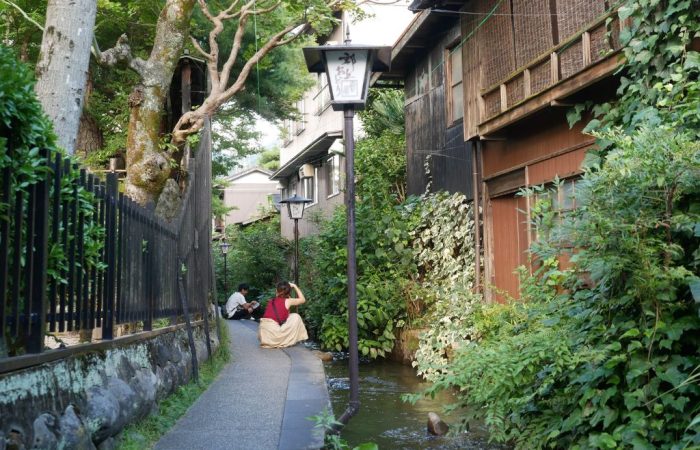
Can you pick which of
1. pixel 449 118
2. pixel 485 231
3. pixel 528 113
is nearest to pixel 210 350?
pixel 485 231

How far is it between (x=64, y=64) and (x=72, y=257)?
372cm

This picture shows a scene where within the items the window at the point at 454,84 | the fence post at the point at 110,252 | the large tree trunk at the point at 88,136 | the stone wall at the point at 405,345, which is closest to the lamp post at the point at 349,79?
the fence post at the point at 110,252

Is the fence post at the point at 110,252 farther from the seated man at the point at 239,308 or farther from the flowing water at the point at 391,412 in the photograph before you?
the seated man at the point at 239,308

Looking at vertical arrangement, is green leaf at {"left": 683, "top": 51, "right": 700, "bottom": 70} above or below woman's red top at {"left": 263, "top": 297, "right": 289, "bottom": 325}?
above

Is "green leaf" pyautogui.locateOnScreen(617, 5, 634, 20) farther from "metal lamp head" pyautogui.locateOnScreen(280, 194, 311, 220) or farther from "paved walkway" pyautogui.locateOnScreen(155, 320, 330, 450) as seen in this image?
"metal lamp head" pyautogui.locateOnScreen(280, 194, 311, 220)

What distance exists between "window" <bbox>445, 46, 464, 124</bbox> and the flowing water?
201 inches

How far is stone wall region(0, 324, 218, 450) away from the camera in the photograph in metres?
3.75

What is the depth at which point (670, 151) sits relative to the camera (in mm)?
5039

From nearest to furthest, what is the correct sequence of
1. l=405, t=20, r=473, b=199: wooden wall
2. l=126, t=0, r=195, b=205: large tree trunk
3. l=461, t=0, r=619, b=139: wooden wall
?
l=461, t=0, r=619, b=139: wooden wall, l=126, t=0, r=195, b=205: large tree trunk, l=405, t=20, r=473, b=199: wooden wall

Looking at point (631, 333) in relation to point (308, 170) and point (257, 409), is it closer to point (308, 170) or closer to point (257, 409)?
point (257, 409)

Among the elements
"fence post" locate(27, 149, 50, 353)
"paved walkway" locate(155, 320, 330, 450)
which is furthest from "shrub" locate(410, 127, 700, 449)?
"fence post" locate(27, 149, 50, 353)

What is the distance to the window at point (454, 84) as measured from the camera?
14.5 m

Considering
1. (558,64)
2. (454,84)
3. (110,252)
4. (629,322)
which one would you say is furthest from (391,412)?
(454,84)

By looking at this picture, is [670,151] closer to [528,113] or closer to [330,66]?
[330,66]
